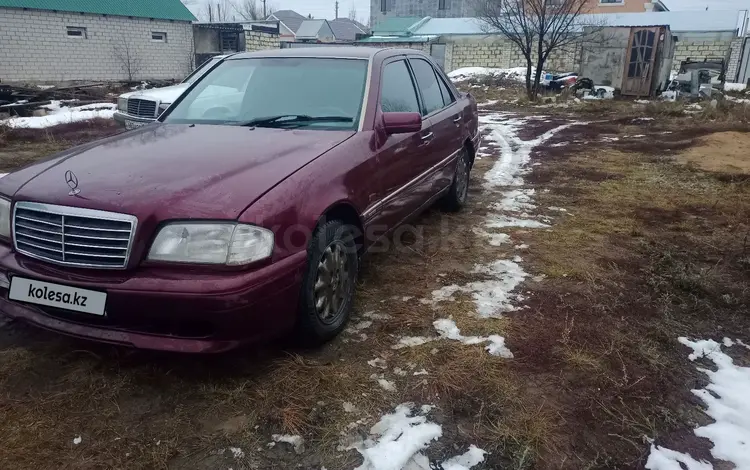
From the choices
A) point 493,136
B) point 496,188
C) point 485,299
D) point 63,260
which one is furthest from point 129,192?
point 493,136

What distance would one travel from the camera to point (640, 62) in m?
18.3

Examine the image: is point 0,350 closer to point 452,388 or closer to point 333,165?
point 333,165

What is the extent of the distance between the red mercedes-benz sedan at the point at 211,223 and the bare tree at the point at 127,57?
21454 mm

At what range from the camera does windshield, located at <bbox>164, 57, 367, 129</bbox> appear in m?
3.29

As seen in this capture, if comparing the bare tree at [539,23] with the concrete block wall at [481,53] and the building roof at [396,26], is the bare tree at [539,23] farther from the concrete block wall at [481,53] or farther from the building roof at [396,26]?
the building roof at [396,26]

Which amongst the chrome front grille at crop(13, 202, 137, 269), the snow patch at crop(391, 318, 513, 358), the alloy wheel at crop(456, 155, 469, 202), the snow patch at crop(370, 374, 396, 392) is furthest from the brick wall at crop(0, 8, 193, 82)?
the snow patch at crop(370, 374, 396, 392)

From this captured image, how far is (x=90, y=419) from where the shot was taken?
221 cm

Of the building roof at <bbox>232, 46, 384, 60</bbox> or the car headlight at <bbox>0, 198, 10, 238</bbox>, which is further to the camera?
the building roof at <bbox>232, 46, 384, 60</bbox>

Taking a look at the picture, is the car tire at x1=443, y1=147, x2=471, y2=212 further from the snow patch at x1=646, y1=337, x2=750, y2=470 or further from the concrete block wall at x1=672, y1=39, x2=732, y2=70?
the concrete block wall at x1=672, y1=39, x2=732, y2=70

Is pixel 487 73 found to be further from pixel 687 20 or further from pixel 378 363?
pixel 378 363

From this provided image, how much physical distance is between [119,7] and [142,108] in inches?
656

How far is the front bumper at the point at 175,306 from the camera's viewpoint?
2.13m

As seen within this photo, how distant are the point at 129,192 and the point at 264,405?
113 cm

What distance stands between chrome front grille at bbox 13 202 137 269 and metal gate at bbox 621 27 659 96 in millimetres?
20013
